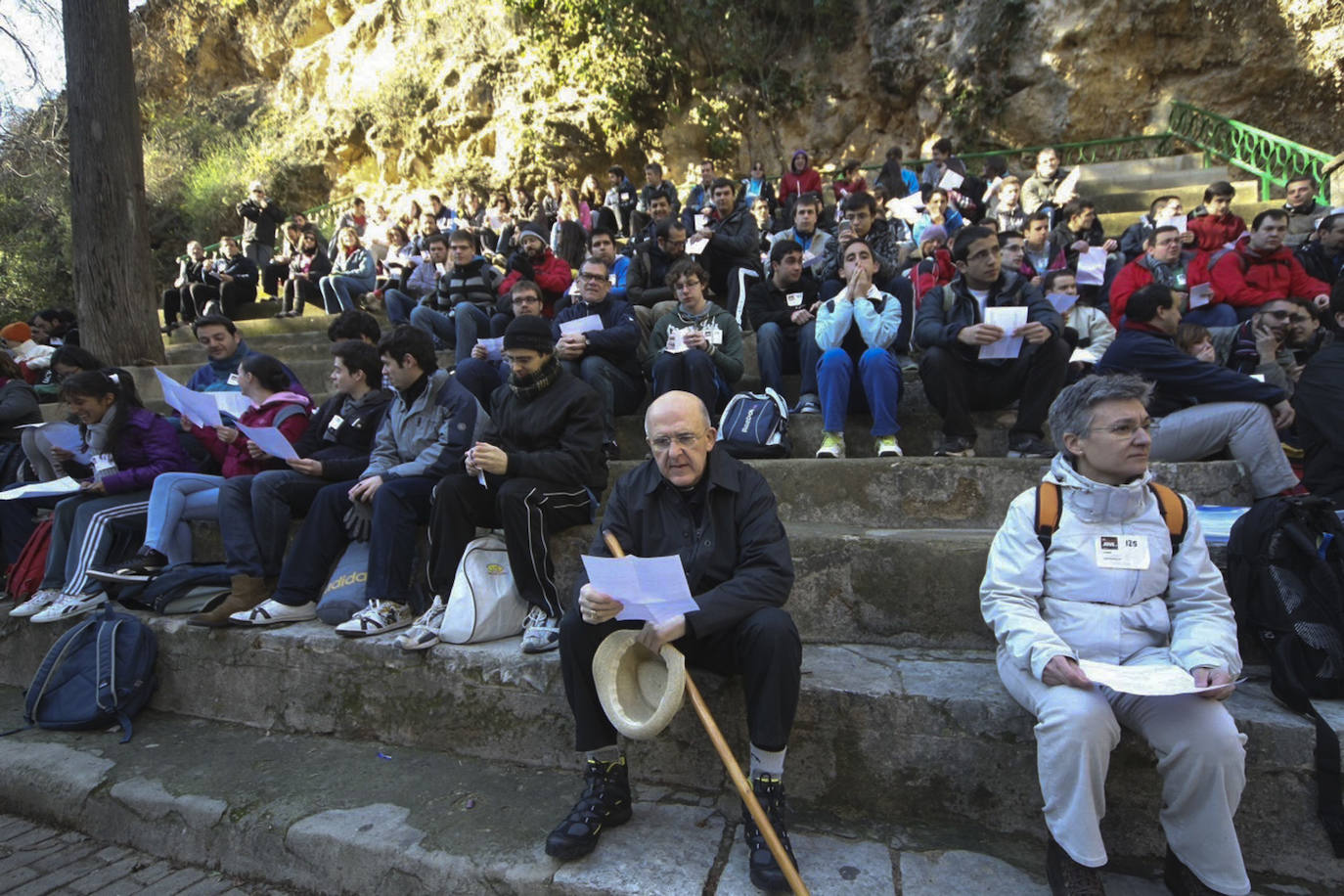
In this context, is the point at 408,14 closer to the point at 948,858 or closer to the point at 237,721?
the point at 237,721

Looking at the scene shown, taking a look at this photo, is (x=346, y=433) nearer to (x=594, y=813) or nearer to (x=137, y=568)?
(x=137, y=568)

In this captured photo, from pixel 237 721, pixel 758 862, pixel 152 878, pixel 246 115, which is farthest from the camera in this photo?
pixel 246 115

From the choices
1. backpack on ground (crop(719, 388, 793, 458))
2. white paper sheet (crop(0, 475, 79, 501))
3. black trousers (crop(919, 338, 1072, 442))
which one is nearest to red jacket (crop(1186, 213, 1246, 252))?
black trousers (crop(919, 338, 1072, 442))

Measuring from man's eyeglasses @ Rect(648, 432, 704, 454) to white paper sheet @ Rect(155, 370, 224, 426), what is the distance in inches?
117

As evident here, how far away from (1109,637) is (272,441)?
148 inches

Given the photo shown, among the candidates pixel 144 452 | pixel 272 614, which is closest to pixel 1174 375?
pixel 272 614

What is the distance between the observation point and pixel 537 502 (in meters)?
3.27

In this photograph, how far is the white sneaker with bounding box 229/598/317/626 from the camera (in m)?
3.53

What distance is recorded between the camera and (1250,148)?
994 cm

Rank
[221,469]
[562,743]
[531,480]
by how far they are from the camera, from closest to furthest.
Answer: [562,743], [531,480], [221,469]

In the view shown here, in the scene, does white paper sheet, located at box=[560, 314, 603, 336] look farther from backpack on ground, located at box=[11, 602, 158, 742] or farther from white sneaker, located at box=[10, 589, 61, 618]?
white sneaker, located at box=[10, 589, 61, 618]

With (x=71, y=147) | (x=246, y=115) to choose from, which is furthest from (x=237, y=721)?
(x=246, y=115)

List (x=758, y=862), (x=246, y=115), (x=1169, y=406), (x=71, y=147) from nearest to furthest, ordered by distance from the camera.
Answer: (x=758, y=862) → (x=1169, y=406) → (x=71, y=147) → (x=246, y=115)

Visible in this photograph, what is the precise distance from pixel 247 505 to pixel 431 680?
62.9 inches
